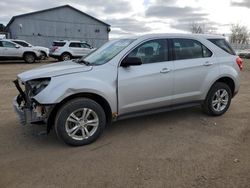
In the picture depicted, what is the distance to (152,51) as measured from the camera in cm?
477

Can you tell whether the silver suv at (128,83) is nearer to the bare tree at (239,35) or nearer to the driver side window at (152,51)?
the driver side window at (152,51)

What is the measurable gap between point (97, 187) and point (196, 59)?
320 centimetres

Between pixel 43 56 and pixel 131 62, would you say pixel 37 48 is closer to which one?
pixel 43 56

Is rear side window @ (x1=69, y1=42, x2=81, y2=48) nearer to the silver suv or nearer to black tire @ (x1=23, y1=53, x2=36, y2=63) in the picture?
black tire @ (x1=23, y1=53, x2=36, y2=63)

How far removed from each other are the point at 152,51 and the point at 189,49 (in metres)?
0.85

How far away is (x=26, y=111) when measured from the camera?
158 inches

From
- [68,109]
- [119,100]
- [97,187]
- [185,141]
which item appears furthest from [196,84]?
[97,187]

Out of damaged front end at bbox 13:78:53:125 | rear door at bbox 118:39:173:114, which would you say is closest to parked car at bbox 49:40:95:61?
rear door at bbox 118:39:173:114

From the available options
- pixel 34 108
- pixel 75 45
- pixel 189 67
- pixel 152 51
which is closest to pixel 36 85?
pixel 34 108

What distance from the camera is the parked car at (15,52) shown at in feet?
58.3

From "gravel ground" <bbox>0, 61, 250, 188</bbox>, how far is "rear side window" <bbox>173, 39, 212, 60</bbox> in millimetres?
→ 1293

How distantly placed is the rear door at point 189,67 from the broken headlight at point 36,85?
7.49ft

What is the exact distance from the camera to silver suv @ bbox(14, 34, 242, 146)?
13.1ft

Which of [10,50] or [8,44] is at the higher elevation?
[8,44]
